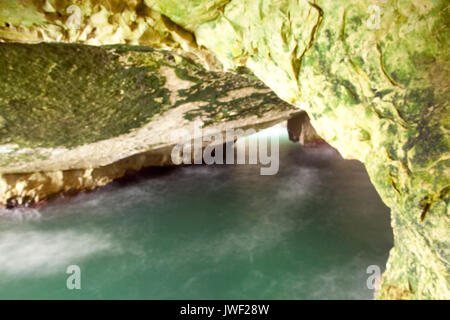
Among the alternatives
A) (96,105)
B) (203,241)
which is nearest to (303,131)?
(203,241)

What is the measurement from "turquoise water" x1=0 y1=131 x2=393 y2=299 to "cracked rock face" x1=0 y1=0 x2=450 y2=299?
188 cm

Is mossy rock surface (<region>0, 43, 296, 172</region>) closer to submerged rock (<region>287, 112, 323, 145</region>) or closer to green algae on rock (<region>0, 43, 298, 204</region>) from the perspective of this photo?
green algae on rock (<region>0, 43, 298, 204</region>)

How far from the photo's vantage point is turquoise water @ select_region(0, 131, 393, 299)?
3793 mm

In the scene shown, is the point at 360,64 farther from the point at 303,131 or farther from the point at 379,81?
the point at 303,131

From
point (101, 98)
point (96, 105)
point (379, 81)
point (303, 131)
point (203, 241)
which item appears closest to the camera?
point (379, 81)

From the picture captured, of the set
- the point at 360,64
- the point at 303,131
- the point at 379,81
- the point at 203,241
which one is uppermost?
the point at 303,131

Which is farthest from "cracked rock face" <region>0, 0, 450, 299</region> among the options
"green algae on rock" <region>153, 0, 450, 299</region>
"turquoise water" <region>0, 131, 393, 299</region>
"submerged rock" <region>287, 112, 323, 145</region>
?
"submerged rock" <region>287, 112, 323, 145</region>

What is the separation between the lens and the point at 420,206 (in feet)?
5.21

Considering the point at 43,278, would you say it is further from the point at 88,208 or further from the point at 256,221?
the point at 256,221

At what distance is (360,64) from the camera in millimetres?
1621

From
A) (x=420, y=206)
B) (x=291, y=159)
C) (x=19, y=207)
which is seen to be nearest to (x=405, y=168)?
(x=420, y=206)

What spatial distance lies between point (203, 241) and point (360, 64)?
13.3ft

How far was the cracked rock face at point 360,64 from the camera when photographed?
1.43m

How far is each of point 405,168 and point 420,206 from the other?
0.78 ft
